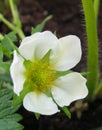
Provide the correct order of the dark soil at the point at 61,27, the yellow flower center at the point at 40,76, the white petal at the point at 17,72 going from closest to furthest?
the white petal at the point at 17,72 → the yellow flower center at the point at 40,76 → the dark soil at the point at 61,27

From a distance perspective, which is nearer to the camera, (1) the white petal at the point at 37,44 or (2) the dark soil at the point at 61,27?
(1) the white petal at the point at 37,44

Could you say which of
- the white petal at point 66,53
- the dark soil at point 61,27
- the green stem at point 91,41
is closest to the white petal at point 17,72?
the white petal at point 66,53

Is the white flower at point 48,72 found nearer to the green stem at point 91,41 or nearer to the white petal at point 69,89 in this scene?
the white petal at point 69,89

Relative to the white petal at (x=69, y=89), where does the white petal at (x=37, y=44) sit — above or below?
above

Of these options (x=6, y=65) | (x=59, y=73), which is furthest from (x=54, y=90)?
(x=6, y=65)

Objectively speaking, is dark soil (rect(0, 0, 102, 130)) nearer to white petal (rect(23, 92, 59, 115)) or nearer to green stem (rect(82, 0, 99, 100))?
green stem (rect(82, 0, 99, 100))

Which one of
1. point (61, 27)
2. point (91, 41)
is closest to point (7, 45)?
point (91, 41)

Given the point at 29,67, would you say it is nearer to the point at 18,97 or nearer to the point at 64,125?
the point at 18,97
